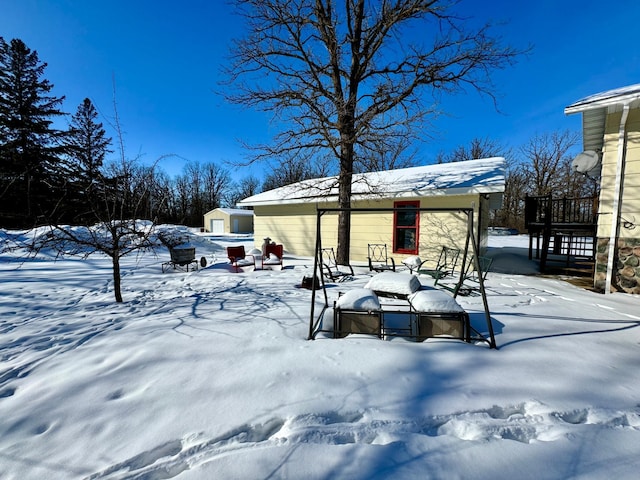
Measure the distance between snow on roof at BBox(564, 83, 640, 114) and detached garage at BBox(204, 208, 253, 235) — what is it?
30.6 meters

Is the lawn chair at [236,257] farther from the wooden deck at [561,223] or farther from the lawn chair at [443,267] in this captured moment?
the wooden deck at [561,223]

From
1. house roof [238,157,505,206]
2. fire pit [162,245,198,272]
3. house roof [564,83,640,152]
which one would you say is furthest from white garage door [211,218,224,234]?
house roof [564,83,640,152]

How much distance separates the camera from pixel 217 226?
33156mm

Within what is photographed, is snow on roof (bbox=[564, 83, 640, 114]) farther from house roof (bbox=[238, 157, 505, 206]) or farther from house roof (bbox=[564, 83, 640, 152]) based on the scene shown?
house roof (bbox=[238, 157, 505, 206])

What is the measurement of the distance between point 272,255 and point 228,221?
25079 millimetres

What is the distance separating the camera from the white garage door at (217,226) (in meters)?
32.7

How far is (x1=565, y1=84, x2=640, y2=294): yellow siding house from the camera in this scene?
537cm

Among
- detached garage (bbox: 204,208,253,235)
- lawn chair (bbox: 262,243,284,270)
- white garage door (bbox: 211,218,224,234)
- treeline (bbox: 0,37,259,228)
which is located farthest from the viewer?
white garage door (bbox: 211,218,224,234)

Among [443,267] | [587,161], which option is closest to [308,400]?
[443,267]

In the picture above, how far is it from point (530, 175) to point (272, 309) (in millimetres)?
30684

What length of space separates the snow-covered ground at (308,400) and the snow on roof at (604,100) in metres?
4.08

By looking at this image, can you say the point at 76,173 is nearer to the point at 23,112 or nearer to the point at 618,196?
the point at 618,196

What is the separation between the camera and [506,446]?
1.71 meters

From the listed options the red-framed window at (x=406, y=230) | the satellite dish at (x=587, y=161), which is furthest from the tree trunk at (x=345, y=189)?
the satellite dish at (x=587, y=161)
